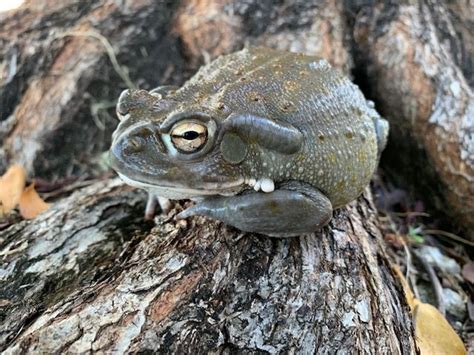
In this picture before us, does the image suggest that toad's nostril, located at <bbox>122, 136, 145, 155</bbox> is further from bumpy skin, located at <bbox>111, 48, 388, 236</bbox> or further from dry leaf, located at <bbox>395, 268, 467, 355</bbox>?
dry leaf, located at <bbox>395, 268, 467, 355</bbox>

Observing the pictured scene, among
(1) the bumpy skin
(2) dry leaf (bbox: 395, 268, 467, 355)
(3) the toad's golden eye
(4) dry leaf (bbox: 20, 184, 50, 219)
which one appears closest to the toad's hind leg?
(1) the bumpy skin

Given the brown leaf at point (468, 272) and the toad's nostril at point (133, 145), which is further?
the brown leaf at point (468, 272)

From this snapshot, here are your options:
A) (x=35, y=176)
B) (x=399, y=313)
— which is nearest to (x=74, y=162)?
(x=35, y=176)

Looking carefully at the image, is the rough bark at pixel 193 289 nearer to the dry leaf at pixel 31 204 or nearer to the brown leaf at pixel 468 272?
the dry leaf at pixel 31 204

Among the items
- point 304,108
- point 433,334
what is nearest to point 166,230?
point 304,108

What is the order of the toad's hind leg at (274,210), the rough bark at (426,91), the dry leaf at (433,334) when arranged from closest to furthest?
the toad's hind leg at (274,210)
the dry leaf at (433,334)
the rough bark at (426,91)

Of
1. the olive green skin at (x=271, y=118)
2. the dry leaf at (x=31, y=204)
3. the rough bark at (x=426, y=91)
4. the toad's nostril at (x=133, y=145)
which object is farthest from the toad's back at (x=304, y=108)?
the dry leaf at (x=31, y=204)
